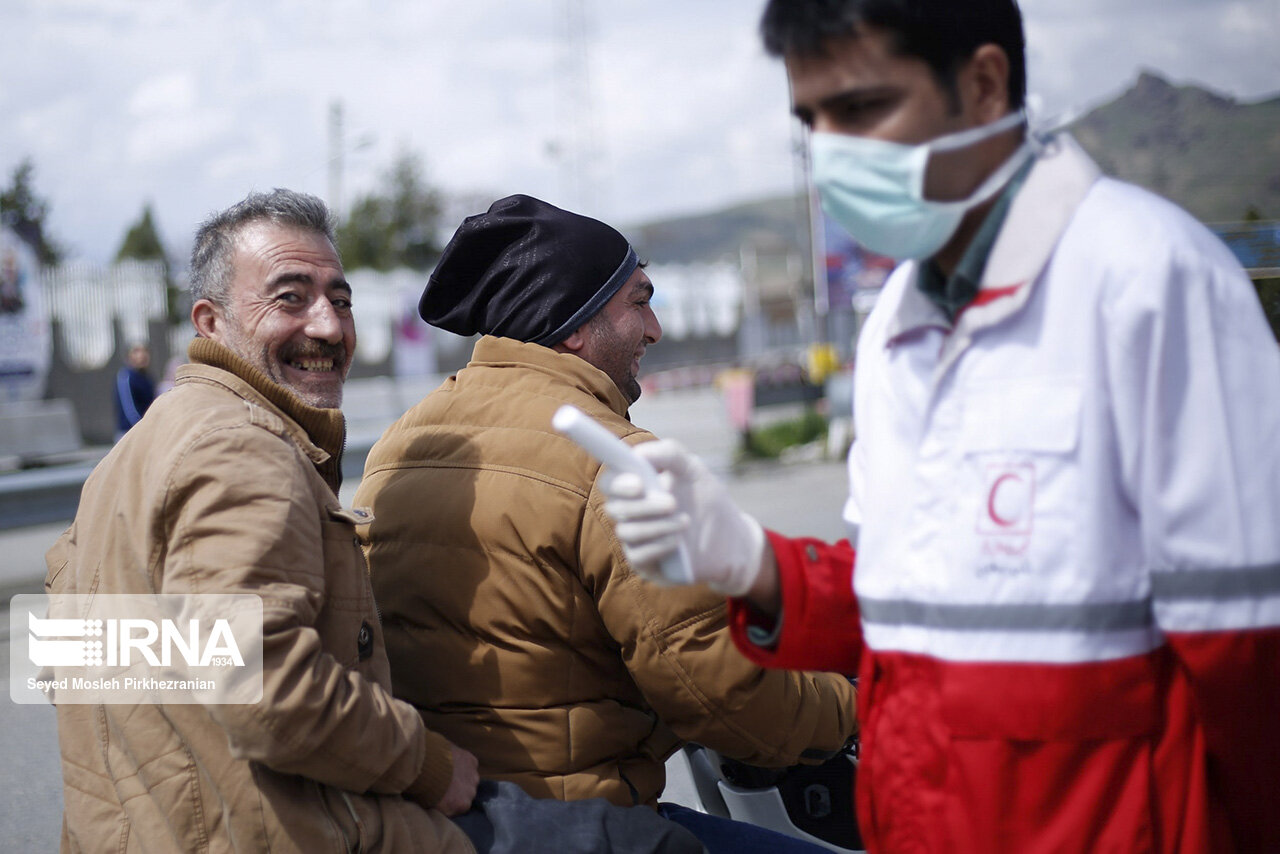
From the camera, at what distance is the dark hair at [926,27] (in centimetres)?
129

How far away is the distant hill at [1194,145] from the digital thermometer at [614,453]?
157 centimetres

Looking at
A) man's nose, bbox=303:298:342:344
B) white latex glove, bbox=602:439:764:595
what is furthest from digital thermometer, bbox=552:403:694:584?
man's nose, bbox=303:298:342:344

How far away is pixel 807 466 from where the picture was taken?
1494 centimetres

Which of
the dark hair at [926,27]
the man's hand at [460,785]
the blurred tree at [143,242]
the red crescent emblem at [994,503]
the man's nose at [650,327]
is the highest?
the dark hair at [926,27]

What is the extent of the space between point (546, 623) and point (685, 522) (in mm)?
780

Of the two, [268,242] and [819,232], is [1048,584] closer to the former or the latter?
[268,242]

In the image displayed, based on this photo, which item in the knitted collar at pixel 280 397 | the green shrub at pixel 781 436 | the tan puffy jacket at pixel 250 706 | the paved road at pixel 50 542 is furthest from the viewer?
the green shrub at pixel 781 436

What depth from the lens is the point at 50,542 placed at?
1040 cm

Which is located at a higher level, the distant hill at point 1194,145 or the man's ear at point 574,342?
the distant hill at point 1194,145

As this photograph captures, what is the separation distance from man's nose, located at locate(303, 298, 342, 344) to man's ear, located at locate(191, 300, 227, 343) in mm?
175

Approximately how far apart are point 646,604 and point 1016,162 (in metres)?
1.01

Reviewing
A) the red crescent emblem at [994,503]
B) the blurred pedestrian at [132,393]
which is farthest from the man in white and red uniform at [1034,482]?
the blurred pedestrian at [132,393]

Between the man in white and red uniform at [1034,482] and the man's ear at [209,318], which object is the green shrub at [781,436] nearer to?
the man's ear at [209,318]

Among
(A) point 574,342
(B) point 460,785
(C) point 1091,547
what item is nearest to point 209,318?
(A) point 574,342
